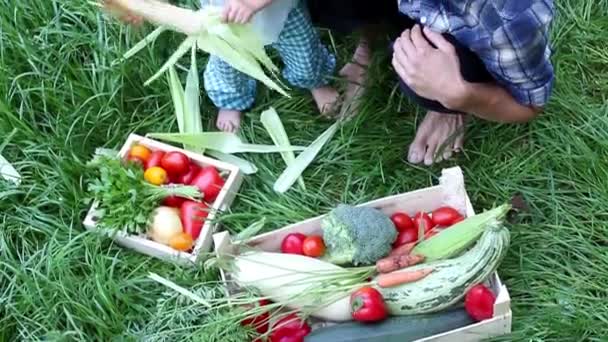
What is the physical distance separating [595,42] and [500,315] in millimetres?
893

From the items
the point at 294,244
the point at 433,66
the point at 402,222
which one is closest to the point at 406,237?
the point at 402,222

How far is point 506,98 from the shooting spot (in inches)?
84.7

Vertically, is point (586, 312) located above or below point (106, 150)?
below

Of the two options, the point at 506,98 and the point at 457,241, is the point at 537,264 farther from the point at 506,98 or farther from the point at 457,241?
the point at 506,98

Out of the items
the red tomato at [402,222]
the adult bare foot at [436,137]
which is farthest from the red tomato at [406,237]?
the adult bare foot at [436,137]

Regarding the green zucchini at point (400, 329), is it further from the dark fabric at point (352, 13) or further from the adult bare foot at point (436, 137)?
the dark fabric at point (352, 13)

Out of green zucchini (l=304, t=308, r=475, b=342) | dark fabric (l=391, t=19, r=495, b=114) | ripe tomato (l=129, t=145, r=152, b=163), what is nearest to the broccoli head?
green zucchini (l=304, t=308, r=475, b=342)

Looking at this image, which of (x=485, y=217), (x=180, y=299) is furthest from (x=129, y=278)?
(x=485, y=217)

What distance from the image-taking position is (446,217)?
7.41ft

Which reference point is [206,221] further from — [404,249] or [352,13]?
[352,13]

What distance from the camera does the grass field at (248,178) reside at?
2.24 m

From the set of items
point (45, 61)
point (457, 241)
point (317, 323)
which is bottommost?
point (317, 323)

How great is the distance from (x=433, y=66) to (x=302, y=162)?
0.48 metres

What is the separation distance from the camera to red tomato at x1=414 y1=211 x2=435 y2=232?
2254 millimetres
